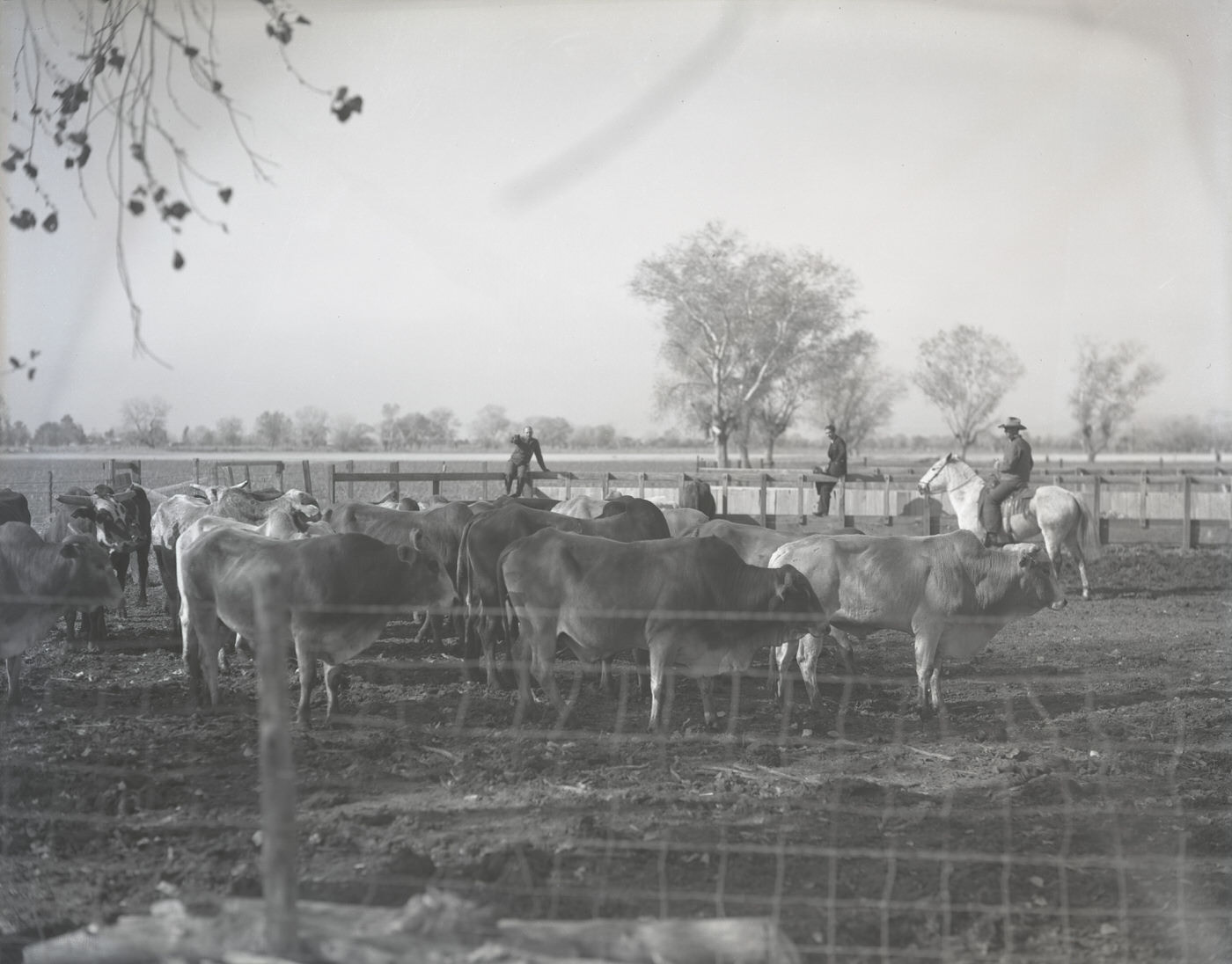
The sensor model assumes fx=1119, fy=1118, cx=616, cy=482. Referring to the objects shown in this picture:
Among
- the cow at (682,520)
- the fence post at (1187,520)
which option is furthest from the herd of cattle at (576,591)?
the fence post at (1187,520)

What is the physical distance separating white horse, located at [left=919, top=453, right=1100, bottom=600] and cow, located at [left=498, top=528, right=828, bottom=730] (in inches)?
321

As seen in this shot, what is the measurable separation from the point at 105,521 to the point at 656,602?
7487 millimetres

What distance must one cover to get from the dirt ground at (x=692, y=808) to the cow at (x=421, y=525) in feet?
5.79

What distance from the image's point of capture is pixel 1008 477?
16.4m

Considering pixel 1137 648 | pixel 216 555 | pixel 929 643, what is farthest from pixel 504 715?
pixel 1137 648

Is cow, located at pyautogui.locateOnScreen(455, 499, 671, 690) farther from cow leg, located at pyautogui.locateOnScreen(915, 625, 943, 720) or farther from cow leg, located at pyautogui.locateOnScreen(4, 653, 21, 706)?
cow leg, located at pyautogui.locateOnScreen(4, 653, 21, 706)

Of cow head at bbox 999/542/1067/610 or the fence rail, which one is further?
the fence rail

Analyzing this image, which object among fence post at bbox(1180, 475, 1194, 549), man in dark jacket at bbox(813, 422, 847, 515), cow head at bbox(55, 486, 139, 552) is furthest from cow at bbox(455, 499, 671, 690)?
fence post at bbox(1180, 475, 1194, 549)

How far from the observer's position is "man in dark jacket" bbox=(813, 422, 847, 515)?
22.0 metres

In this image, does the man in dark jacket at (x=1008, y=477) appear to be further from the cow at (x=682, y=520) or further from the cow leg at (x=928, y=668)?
the cow leg at (x=928, y=668)

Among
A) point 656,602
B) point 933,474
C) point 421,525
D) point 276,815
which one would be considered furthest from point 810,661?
point 933,474

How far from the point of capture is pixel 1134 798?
670 cm

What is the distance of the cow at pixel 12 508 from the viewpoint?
1182 cm

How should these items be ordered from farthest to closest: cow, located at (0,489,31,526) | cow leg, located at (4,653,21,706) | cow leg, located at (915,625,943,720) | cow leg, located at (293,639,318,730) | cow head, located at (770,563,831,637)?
cow, located at (0,489,31,526), cow leg, located at (915,625,943,720), cow leg, located at (4,653,21,706), cow head, located at (770,563,831,637), cow leg, located at (293,639,318,730)
